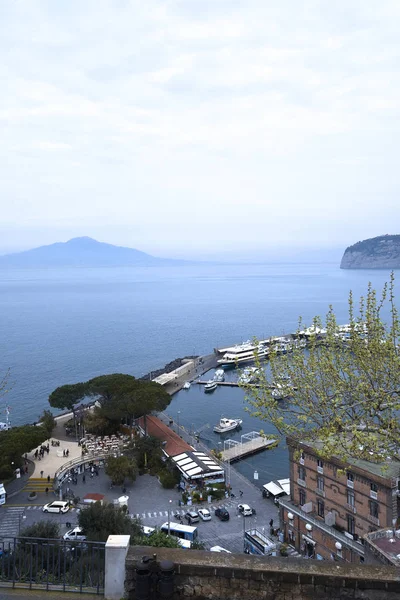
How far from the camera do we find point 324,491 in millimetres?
27844

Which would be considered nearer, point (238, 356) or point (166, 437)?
point (166, 437)

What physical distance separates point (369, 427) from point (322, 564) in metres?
4.70

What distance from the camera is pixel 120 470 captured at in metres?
36.4

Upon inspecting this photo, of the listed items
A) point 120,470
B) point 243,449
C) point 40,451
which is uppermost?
point 120,470

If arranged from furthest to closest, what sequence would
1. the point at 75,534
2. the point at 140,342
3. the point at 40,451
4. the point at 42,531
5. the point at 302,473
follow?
1. the point at 140,342
2. the point at 40,451
3. the point at 302,473
4. the point at 75,534
5. the point at 42,531

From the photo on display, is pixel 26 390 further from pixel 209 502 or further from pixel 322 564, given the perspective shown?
pixel 322 564

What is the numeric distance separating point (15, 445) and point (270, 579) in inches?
1315

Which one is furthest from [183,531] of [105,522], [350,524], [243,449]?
[243,449]

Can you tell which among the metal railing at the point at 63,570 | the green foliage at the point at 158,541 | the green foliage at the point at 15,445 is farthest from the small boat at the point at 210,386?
the metal railing at the point at 63,570

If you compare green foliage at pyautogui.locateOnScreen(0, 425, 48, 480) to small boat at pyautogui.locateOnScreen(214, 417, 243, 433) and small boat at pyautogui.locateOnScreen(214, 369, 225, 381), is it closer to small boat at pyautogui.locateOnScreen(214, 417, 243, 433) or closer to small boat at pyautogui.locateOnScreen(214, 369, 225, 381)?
small boat at pyautogui.locateOnScreen(214, 417, 243, 433)

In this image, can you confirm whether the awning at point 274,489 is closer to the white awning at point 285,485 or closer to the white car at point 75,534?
the white awning at point 285,485

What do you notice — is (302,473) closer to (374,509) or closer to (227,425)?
(374,509)

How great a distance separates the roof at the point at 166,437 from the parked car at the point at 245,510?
9.88 metres

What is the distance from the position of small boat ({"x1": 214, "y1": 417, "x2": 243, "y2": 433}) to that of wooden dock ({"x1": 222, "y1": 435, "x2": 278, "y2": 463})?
533 cm
